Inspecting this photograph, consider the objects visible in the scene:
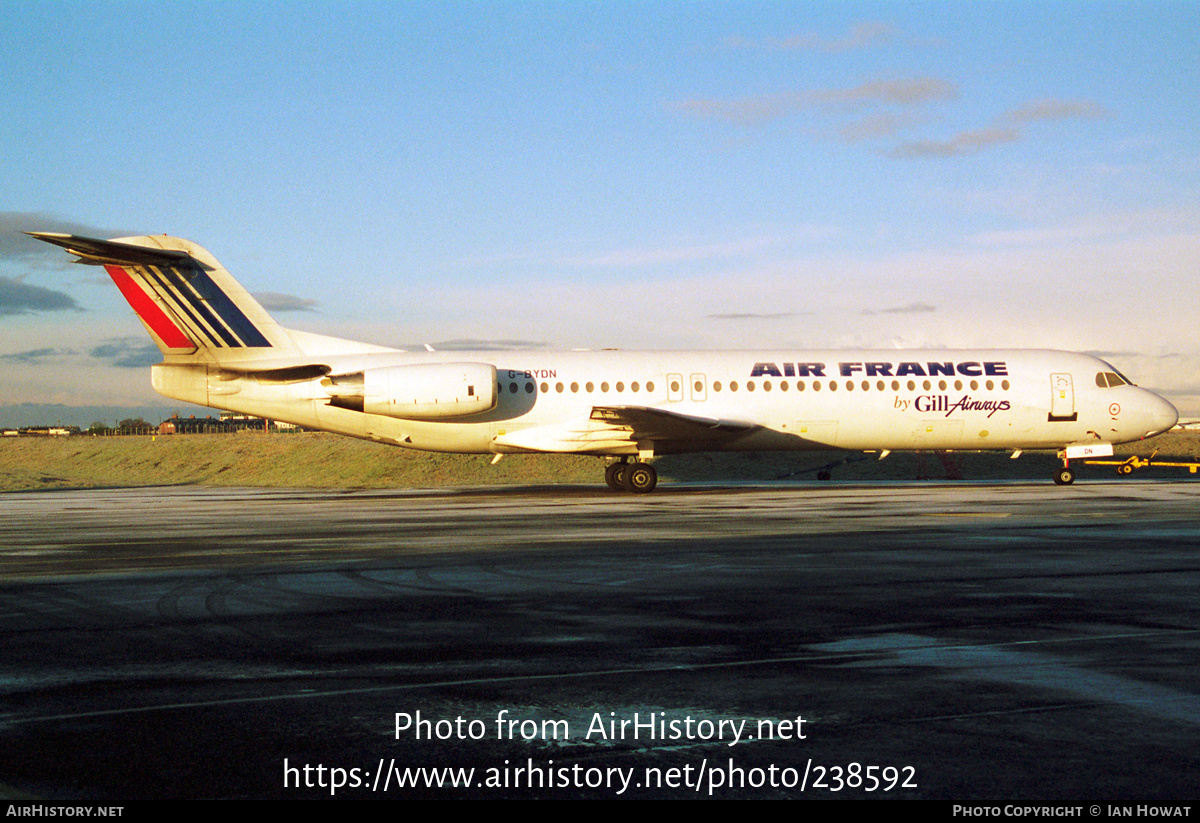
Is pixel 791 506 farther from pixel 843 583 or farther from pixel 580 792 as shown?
pixel 580 792

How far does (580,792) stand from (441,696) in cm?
172

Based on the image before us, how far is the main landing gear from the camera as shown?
28.8m

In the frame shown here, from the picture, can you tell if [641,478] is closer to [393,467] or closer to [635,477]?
[635,477]

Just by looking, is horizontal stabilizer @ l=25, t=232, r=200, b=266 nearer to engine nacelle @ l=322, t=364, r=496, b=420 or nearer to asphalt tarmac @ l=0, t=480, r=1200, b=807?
engine nacelle @ l=322, t=364, r=496, b=420

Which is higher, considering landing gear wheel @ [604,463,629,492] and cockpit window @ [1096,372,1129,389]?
cockpit window @ [1096,372,1129,389]

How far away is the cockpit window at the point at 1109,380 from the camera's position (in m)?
30.7

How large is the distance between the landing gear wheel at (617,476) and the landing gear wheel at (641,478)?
361 mm

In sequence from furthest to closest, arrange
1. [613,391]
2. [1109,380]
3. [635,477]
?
[1109,380], [635,477], [613,391]

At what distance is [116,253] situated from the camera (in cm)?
2614

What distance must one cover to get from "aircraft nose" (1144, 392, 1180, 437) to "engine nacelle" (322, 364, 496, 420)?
65.3ft

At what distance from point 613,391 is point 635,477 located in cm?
252

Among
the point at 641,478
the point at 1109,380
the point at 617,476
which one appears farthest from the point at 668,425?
the point at 1109,380

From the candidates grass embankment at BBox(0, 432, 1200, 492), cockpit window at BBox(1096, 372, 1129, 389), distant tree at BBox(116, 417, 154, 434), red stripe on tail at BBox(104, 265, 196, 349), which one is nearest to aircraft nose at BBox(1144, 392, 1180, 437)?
cockpit window at BBox(1096, 372, 1129, 389)

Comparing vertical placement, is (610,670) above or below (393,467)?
below
